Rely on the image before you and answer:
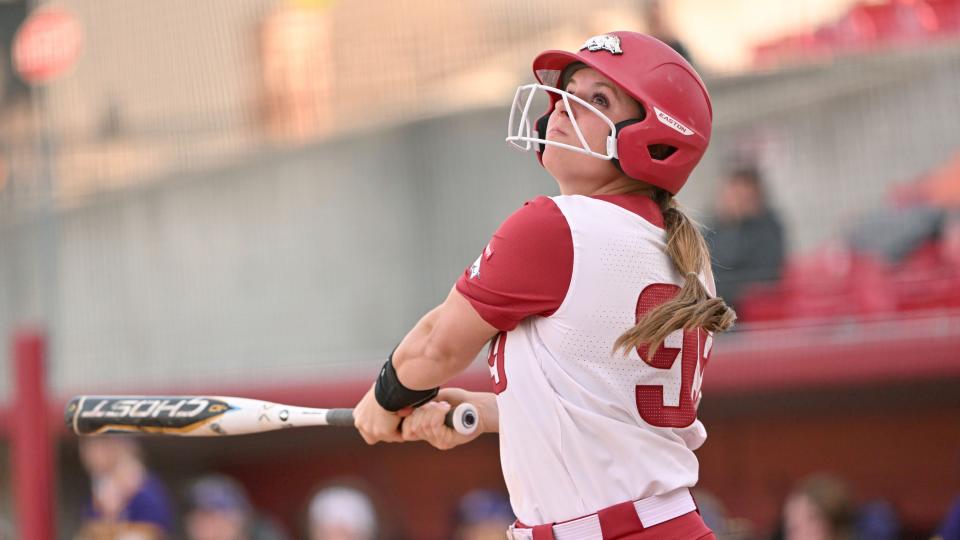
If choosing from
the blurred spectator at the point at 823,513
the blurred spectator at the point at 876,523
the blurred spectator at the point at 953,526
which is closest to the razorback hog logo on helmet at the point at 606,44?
the blurred spectator at the point at 953,526

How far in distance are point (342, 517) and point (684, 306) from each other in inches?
170

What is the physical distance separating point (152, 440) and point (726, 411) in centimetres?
386

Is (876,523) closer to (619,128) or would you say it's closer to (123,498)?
(123,498)

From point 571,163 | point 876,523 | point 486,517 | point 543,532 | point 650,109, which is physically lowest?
point 876,523

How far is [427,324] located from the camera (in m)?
3.49

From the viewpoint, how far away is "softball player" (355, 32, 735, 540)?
331 cm

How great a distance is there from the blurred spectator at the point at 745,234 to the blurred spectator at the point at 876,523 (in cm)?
123

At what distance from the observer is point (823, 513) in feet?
21.3

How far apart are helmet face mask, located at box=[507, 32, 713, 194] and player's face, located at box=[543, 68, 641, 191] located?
0.02 m

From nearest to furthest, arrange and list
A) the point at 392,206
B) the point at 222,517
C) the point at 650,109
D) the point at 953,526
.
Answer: the point at 650,109
the point at 953,526
the point at 222,517
the point at 392,206

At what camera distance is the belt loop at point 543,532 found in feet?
11.0

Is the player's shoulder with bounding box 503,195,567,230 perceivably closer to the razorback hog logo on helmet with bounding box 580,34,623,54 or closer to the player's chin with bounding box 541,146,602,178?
the player's chin with bounding box 541,146,602,178

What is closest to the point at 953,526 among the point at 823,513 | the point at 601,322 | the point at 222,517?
the point at 823,513

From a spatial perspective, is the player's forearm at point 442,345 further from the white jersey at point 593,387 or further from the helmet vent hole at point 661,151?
the helmet vent hole at point 661,151
